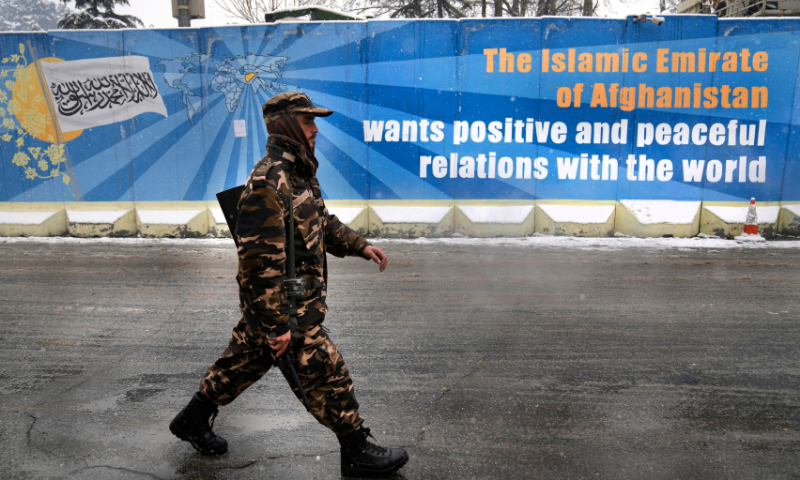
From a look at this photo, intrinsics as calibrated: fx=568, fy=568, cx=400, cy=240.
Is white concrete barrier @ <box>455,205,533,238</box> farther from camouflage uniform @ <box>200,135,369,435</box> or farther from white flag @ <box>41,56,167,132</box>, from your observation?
camouflage uniform @ <box>200,135,369,435</box>

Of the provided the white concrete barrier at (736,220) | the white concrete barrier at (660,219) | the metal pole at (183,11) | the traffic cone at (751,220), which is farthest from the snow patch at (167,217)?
the traffic cone at (751,220)

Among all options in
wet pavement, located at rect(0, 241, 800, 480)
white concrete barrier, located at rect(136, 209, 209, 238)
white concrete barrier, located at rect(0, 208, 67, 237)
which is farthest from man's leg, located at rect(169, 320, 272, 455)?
white concrete barrier, located at rect(0, 208, 67, 237)

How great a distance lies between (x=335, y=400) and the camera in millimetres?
2594

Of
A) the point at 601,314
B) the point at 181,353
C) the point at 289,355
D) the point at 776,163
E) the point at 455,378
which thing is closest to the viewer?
the point at 289,355

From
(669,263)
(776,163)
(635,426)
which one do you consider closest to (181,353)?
(635,426)

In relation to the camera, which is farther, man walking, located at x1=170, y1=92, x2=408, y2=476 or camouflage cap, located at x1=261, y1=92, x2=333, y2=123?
camouflage cap, located at x1=261, y1=92, x2=333, y2=123

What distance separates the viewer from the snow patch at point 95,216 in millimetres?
9586

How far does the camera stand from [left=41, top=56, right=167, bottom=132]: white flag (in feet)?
31.1

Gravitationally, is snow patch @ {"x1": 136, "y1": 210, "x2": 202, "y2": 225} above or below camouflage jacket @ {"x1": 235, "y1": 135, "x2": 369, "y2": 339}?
below

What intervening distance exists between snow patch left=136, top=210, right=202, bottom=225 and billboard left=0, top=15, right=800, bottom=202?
0.28 meters

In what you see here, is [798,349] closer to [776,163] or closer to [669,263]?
[669,263]

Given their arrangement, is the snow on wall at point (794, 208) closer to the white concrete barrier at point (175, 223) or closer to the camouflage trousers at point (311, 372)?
the camouflage trousers at point (311, 372)

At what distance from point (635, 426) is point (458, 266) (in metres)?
4.22

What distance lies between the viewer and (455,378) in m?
3.92
